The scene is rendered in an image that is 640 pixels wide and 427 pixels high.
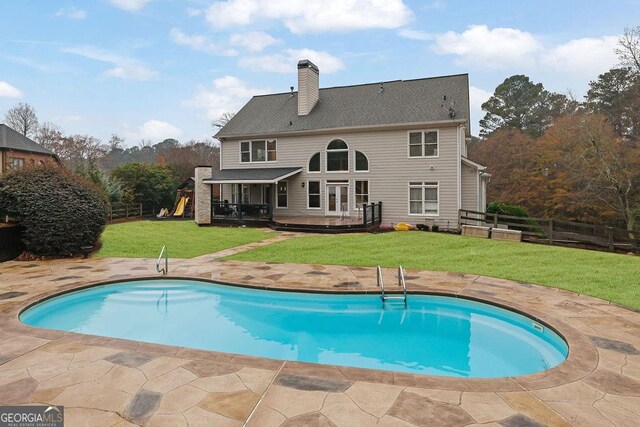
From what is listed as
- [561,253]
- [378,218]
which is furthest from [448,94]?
[561,253]

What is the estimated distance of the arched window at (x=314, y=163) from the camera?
21.5m

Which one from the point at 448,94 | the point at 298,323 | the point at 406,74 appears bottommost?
the point at 298,323

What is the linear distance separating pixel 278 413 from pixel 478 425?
5.57 ft

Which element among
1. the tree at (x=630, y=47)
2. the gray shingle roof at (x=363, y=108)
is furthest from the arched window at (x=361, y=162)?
the tree at (x=630, y=47)

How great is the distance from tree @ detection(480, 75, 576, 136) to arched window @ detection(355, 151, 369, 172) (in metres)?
28.1

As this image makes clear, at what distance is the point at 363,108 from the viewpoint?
70.2ft

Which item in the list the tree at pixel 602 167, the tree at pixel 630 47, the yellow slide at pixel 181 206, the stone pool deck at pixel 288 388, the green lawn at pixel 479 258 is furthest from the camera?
the yellow slide at pixel 181 206

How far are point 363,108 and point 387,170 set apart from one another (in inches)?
162

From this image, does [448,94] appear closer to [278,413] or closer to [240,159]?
[240,159]

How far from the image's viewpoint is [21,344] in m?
4.94

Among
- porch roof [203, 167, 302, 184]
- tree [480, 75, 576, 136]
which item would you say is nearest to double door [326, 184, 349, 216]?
porch roof [203, 167, 302, 184]

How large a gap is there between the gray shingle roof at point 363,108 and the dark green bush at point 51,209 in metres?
11.8

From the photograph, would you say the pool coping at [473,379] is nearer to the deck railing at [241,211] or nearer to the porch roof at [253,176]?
the porch roof at [253,176]

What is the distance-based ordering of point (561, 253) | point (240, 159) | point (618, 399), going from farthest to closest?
1. point (240, 159)
2. point (561, 253)
3. point (618, 399)
